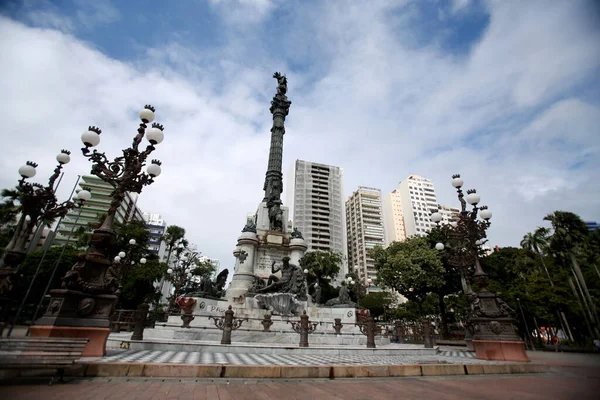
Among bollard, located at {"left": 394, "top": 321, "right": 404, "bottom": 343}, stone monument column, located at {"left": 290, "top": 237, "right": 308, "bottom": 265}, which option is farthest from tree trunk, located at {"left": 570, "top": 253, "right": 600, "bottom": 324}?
stone monument column, located at {"left": 290, "top": 237, "right": 308, "bottom": 265}

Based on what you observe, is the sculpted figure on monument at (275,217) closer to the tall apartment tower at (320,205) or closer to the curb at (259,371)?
the curb at (259,371)

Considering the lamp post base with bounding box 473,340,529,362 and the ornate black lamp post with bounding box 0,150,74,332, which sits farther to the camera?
the lamp post base with bounding box 473,340,529,362

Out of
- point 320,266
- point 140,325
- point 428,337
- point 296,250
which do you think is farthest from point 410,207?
point 140,325

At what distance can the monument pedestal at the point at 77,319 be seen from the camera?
5.72 m

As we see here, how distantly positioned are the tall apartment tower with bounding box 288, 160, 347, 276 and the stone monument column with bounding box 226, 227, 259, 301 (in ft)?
168

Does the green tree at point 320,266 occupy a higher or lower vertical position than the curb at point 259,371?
higher

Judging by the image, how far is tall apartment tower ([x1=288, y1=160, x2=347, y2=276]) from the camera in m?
72.3

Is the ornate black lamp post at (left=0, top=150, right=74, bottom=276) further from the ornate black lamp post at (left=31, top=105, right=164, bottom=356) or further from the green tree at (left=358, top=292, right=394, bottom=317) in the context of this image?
the green tree at (left=358, top=292, right=394, bottom=317)

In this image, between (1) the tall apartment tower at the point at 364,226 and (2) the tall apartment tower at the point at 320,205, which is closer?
(2) the tall apartment tower at the point at 320,205

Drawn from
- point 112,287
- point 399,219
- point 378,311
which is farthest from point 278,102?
point 399,219

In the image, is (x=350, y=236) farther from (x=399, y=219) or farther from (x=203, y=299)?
(x=203, y=299)

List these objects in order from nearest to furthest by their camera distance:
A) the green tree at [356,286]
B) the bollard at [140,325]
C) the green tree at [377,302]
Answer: the bollard at [140,325]
the green tree at [356,286]
the green tree at [377,302]

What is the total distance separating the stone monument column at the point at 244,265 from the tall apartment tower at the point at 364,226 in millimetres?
69629

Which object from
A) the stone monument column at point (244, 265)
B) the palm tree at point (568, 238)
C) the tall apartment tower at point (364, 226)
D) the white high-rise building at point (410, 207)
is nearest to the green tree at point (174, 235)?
the stone monument column at point (244, 265)
